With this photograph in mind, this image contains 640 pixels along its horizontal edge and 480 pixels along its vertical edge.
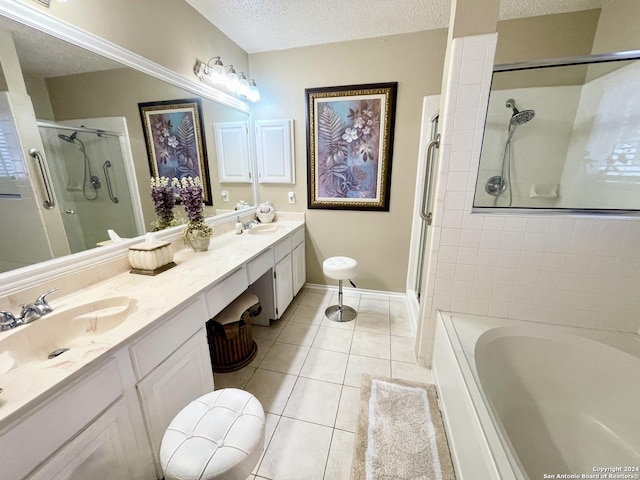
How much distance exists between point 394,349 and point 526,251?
3.79 ft

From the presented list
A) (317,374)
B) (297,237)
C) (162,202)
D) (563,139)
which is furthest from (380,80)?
(317,374)

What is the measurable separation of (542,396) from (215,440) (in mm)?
1651

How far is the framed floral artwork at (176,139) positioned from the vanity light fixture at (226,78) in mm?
230

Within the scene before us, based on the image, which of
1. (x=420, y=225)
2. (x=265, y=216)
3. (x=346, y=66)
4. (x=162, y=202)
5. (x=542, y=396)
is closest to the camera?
(x=542, y=396)

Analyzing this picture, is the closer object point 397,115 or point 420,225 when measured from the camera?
point 397,115

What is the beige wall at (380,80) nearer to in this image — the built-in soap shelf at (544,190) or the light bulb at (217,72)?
the light bulb at (217,72)

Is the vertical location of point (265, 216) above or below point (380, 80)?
below

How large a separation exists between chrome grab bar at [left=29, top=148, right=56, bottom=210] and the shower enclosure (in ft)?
0.05

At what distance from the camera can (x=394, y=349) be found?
205 cm

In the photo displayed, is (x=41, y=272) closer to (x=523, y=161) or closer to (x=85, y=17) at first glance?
(x=85, y=17)

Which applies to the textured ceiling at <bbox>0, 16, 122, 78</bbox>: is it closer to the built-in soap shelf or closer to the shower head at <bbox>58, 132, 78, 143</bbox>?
the shower head at <bbox>58, 132, 78, 143</bbox>

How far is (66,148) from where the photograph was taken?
1189 mm

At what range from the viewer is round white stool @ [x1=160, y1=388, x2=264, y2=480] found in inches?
30.3

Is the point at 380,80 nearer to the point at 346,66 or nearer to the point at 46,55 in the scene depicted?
the point at 346,66
